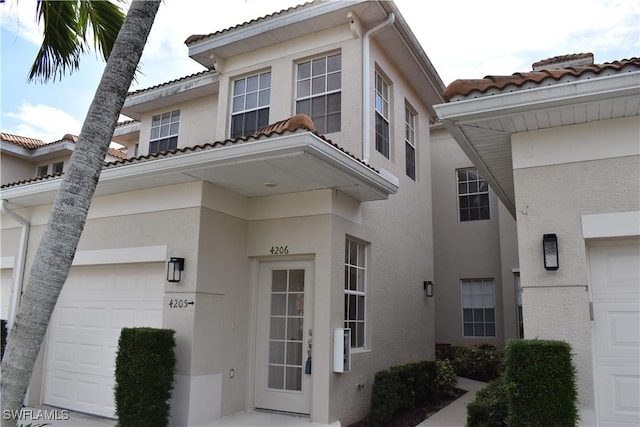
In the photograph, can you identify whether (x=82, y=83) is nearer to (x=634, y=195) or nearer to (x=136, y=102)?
(x=136, y=102)

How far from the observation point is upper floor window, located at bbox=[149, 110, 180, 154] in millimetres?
11906

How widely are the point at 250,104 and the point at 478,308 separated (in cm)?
816

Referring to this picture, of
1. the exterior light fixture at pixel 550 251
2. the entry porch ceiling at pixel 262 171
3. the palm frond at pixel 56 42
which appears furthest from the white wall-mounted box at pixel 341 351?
the palm frond at pixel 56 42

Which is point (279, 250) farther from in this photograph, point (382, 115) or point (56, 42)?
point (56, 42)

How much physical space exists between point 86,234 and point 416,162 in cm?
694

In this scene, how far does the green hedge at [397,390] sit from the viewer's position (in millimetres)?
8031

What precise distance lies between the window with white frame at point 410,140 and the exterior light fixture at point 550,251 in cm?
562

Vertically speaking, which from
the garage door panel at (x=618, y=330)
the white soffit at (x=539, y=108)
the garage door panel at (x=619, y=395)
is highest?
the white soffit at (x=539, y=108)

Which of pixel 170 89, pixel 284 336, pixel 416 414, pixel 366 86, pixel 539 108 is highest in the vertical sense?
pixel 170 89

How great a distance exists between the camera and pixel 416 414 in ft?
28.3

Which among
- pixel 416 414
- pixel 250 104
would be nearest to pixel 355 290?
pixel 416 414

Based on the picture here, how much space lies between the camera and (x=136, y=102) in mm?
11812

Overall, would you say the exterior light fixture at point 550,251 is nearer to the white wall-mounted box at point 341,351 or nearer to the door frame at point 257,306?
the white wall-mounted box at point 341,351

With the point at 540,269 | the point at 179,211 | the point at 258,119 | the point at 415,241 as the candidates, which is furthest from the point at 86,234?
the point at 540,269
